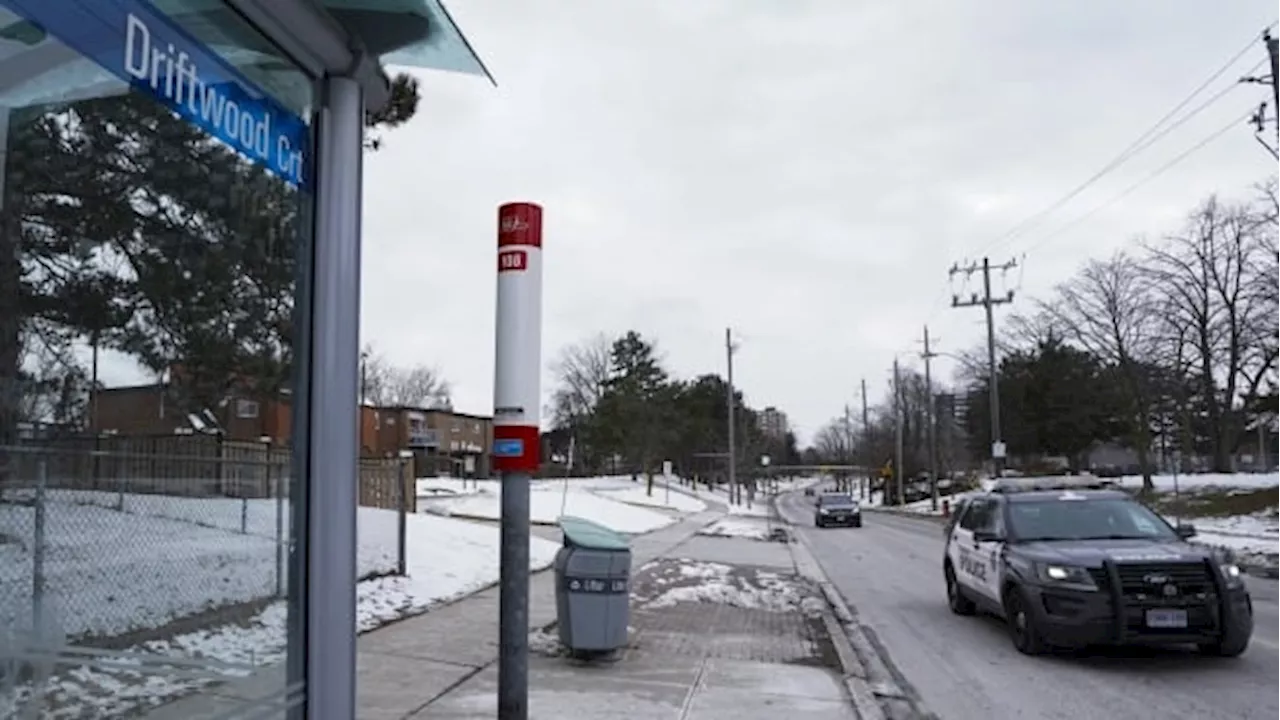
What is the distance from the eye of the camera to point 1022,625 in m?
10.9

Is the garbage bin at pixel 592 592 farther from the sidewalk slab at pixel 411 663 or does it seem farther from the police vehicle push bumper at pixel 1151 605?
the police vehicle push bumper at pixel 1151 605

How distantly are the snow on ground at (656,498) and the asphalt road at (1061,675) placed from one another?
136 ft

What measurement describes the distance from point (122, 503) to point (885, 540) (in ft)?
108

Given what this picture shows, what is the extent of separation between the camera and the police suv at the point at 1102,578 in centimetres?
974

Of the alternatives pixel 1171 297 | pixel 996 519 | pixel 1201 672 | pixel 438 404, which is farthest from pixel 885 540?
pixel 438 404

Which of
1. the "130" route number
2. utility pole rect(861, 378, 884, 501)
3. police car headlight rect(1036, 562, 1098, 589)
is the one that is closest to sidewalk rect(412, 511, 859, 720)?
police car headlight rect(1036, 562, 1098, 589)

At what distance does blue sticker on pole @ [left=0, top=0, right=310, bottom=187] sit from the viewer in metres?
2.84

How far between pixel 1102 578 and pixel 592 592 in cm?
445

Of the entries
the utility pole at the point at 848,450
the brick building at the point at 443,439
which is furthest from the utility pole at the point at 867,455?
the brick building at the point at 443,439

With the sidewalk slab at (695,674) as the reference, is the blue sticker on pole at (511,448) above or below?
above

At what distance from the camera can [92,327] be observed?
3.11 m

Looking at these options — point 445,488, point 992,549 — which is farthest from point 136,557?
point 445,488

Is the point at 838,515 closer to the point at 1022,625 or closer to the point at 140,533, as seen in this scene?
the point at 1022,625

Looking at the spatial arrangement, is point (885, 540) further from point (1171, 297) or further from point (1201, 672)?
point (1171, 297)
